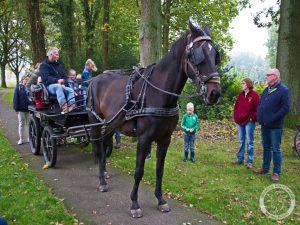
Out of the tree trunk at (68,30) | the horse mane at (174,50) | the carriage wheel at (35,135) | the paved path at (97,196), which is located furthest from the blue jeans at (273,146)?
the tree trunk at (68,30)

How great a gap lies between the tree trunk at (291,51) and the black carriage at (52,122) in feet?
23.8

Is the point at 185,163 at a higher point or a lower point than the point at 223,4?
lower

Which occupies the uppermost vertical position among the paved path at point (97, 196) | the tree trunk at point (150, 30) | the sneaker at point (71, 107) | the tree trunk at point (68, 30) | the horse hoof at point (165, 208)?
the tree trunk at point (68, 30)

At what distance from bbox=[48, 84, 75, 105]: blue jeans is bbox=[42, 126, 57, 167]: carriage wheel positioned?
815mm

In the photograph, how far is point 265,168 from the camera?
6.92 metres

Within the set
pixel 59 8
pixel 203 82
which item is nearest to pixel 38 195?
pixel 203 82

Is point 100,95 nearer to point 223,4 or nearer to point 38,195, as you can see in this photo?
point 38,195

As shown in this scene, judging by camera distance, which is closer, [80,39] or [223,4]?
[223,4]

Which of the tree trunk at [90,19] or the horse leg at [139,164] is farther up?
the tree trunk at [90,19]

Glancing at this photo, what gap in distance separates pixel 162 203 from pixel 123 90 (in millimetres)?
2045

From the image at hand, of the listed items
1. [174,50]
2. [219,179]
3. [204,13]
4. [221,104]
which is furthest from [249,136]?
[204,13]

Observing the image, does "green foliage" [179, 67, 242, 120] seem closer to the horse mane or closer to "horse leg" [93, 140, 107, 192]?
"horse leg" [93, 140, 107, 192]

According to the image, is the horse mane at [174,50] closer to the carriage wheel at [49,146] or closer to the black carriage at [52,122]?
the black carriage at [52,122]

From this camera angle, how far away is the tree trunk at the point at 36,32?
15.5m
